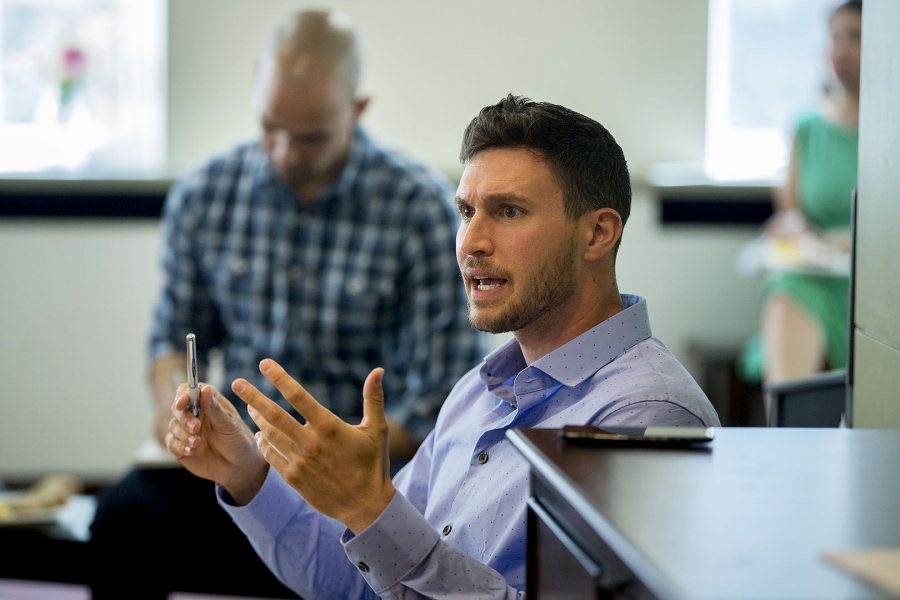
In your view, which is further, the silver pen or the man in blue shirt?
the silver pen

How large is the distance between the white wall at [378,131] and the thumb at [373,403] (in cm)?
310

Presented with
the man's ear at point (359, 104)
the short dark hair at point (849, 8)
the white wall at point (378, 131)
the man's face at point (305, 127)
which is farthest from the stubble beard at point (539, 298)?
the white wall at point (378, 131)

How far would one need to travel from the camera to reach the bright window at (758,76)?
4461 mm

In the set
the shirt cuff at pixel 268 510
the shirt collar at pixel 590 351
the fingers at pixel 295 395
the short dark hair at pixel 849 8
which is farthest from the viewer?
the short dark hair at pixel 849 8

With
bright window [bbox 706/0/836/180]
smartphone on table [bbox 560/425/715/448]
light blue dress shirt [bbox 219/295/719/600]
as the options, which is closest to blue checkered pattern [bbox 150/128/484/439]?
light blue dress shirt [bbox 219/295/719/600]

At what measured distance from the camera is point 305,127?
9.12 ft

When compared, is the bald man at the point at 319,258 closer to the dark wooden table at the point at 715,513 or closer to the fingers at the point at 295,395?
the fingers at the point at 295,395

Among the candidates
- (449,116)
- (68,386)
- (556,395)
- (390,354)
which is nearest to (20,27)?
(68,386)

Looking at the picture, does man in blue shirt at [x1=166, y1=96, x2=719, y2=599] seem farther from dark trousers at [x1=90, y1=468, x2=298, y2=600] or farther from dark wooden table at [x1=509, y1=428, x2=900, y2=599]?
dark trousers at [x1=90, y1=468, x2=298, y2=600]

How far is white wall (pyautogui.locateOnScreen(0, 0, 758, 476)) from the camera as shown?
4.33 meters

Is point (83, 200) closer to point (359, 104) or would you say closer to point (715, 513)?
point (359, 104)

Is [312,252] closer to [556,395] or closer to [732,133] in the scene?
[556,395]

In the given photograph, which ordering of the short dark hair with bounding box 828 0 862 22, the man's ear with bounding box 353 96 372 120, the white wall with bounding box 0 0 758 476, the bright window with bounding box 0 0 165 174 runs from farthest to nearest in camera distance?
1. the bright window with bounding box 0 0 165 174
2. the white wall with bounding box 0 0 758 476
3. the short dark hair with bounding box 828 0 862 22
4. the man's ear with bounding box 353 96 372 120

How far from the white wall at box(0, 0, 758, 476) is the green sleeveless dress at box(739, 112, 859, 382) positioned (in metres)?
0.53
